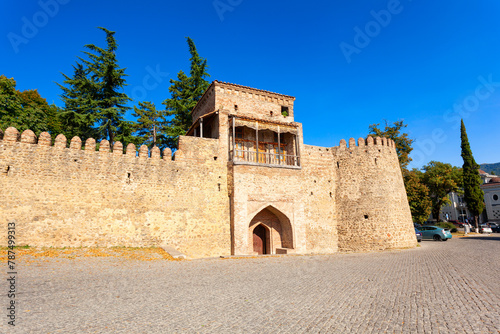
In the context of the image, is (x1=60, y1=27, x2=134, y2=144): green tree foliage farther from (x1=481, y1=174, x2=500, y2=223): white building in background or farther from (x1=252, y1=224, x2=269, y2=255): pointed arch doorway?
(x1=481, y1=174, x2=500, y2=223): white building in background

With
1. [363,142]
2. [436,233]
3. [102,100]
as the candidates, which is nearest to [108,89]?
[102,100]

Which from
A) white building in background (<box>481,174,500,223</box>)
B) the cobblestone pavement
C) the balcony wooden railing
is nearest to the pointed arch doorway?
the balcony wooden railing

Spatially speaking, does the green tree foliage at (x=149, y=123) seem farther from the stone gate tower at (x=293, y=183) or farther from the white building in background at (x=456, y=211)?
the white building in background at (x=456, y=211)

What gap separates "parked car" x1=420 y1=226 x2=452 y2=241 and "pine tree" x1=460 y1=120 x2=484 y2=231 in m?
14.4

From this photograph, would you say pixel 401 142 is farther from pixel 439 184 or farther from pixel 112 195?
pixel 112 195

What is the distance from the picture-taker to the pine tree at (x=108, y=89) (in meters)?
22.5

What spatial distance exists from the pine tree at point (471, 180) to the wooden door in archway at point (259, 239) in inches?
1265

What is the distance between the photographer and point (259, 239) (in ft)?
60.4

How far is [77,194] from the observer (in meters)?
13.2

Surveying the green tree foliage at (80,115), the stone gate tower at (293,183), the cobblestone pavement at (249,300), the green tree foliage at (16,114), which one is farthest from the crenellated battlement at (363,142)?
the green tree foliage at (16,114)

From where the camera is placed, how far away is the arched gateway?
58.5 ft

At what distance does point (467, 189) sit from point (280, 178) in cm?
3214

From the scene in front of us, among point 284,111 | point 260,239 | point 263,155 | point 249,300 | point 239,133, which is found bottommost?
point 249,300

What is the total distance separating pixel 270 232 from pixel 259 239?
0.88 m
